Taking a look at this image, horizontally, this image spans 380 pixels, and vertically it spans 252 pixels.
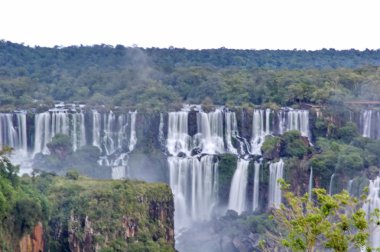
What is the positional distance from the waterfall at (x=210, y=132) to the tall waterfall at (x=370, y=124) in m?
7.96

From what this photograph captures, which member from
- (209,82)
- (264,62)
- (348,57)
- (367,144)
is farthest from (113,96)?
(348,57)

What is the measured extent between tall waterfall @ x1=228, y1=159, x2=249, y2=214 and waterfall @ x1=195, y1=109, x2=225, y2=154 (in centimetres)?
379

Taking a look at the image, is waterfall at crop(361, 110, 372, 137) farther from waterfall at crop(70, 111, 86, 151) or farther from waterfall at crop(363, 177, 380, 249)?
waterfall at crop(70, 111, 86, 151)

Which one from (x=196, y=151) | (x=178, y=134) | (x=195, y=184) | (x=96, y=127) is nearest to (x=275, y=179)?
(x=195, y=184)

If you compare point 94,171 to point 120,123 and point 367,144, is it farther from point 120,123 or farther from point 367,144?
point 367,144

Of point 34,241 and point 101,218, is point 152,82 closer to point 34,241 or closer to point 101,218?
point 101,218

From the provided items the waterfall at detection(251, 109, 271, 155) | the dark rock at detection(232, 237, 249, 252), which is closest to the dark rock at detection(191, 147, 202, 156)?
the waterfall at detection(251, 109, 271, 155)

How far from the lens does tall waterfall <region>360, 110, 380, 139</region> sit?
45.9 m

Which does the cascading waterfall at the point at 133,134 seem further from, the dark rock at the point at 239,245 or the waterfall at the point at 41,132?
the dark rock at the point at 239,245

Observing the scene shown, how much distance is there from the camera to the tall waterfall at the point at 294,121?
156 feet

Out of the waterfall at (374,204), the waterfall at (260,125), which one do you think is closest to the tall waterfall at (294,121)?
the waterfall at (260,125)

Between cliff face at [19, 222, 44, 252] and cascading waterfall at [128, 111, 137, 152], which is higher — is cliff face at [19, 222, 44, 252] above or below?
below

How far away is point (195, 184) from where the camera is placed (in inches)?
1721

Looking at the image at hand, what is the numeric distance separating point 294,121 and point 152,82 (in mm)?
14286
